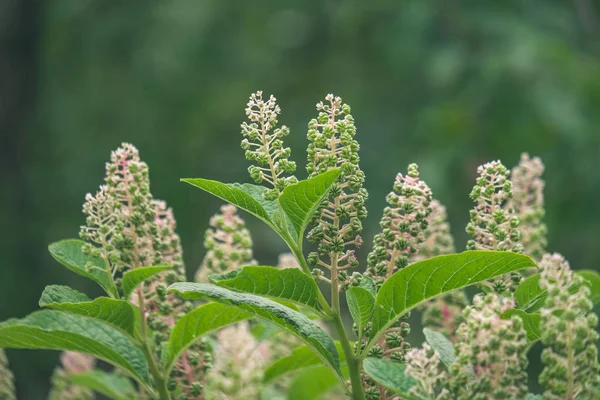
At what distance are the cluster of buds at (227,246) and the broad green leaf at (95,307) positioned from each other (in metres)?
0.34

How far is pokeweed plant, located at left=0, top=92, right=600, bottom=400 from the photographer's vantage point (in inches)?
39.8

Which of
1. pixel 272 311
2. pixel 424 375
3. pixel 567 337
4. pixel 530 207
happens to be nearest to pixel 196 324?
pixel 272 311

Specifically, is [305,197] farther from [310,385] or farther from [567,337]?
[310,385]

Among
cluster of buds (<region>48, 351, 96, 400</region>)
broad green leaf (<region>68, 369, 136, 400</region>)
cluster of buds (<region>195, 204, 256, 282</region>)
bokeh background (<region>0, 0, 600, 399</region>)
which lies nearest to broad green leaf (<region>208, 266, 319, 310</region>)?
cluster of buds (<region>195, 204, 256, 282</region>)

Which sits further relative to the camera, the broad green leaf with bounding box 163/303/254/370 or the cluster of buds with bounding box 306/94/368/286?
the broad green leaf with bounding box 163/303/254/370

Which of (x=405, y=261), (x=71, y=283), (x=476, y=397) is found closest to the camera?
(x=476, y=397)

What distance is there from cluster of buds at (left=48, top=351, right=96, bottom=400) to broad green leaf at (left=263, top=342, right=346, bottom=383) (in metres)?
0.46

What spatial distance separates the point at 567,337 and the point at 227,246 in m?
0.86

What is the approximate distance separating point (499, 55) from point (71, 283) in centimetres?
456

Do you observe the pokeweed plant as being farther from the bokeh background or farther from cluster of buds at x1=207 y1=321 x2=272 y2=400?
the bokeh background

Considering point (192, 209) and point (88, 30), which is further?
point (88, 30)

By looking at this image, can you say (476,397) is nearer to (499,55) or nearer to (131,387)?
(131,387)

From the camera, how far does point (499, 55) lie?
822 centimetres

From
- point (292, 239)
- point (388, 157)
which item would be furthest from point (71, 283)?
point (292, 239)
